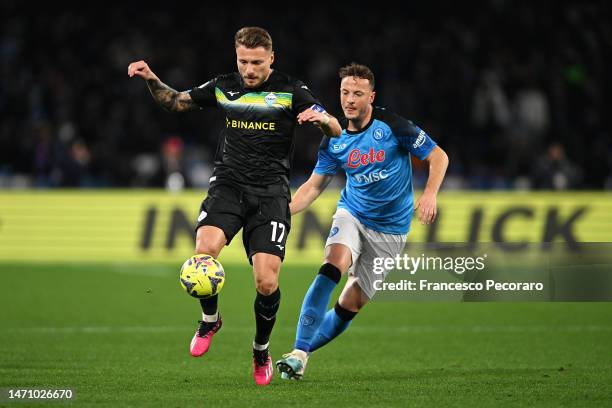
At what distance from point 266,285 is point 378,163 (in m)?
1.43

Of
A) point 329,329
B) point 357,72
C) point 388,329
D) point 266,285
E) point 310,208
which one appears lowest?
point 310,208

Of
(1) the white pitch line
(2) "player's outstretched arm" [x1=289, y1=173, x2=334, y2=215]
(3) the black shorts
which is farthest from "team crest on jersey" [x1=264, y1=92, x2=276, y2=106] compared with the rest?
(1) the white pitch line

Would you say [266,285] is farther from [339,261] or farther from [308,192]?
[308,192]

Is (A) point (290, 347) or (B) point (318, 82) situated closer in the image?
(A) point (290, 347)

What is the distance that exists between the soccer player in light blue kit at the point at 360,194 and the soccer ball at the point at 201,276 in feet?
3.59

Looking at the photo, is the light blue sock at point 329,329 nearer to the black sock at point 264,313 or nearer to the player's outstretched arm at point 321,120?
the black sock at point 264,313

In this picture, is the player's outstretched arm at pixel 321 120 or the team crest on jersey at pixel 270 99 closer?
the player's outstretched arm at pixel 321 120

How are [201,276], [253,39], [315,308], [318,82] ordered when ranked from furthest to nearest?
[318,82] → [315,308] → [253,39] → [201,276]

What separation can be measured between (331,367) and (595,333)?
3.30 meters

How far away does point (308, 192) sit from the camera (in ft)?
26.3

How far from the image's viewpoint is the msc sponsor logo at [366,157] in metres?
7.94

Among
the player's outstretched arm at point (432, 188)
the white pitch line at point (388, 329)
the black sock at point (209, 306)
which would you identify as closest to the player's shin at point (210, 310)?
the black sock at point (209, 306)

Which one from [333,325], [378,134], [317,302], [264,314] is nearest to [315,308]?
[317,302]

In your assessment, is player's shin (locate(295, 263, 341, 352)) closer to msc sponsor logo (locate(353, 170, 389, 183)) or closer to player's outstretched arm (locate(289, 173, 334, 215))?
player's outstretched arm (locate(289, 173, 334, 215))
